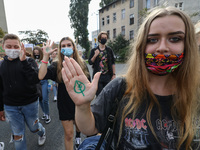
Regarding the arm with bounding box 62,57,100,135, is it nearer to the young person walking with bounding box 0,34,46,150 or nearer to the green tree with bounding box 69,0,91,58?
the young person walking with bounding box 0,34,46,150

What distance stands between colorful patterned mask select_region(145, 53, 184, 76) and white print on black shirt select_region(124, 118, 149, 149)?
0.44 meters

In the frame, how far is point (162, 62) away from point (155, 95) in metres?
0.28

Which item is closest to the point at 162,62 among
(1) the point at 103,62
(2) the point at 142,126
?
(2) the point at 142,126

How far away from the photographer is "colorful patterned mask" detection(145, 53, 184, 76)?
1055 mm

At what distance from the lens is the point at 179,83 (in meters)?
1.19

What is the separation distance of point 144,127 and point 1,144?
116 inches

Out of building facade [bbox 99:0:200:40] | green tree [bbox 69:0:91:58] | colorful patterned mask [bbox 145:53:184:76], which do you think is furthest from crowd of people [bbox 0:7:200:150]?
green tree [bbox 69:0:91:58]

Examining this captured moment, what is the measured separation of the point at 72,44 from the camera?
2.42m

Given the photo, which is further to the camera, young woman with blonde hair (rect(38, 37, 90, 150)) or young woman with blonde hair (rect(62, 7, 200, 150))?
young woman with blonde hair (rect(38, 37, 90, 150))

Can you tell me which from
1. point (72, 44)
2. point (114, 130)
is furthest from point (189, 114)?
point (72, 44)

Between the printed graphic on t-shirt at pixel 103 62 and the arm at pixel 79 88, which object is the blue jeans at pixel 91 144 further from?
the printed graphic on t-shirt at pixel 103 62

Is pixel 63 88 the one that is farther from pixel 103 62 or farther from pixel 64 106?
pixel 103 62

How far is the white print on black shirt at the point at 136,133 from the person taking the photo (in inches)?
38.8

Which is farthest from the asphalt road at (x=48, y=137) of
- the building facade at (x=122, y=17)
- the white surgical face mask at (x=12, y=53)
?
the building facade at (x=122, y=17)
